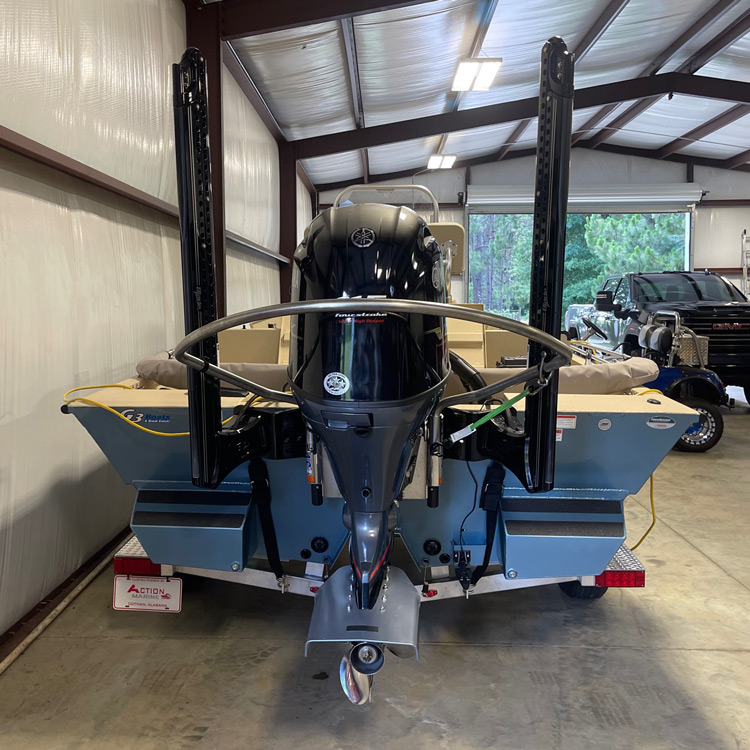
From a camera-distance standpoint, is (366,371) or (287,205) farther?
(287,205)

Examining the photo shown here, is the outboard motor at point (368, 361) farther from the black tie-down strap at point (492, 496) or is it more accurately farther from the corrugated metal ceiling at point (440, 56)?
the corrugated metal ceiling at point (440, 56)

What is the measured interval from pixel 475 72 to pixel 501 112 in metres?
2.02

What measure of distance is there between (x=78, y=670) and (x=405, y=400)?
5.09 ft

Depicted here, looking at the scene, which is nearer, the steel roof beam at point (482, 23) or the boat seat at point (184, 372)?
the boat seat at point (184, 372)

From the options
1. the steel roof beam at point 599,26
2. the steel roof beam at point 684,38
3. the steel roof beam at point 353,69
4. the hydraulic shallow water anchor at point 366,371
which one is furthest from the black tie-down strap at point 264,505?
the steel roof beam at point 684,38

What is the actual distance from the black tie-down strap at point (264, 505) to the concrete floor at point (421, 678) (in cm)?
39

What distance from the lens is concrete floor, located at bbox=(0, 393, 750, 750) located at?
1803 millimetres

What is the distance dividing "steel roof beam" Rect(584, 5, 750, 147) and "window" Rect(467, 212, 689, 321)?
85.0 inches

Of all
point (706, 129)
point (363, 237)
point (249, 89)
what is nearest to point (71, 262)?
point (363, 237)

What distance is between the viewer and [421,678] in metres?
2.08

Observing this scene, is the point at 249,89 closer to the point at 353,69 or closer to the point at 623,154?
the point at 353,69

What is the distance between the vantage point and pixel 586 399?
1.96m

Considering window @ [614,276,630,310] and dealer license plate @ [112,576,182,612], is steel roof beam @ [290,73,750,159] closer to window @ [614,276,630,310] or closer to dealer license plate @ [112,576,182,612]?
window @ [614,276,630,310]

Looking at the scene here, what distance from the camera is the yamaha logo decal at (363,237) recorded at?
145 cm
